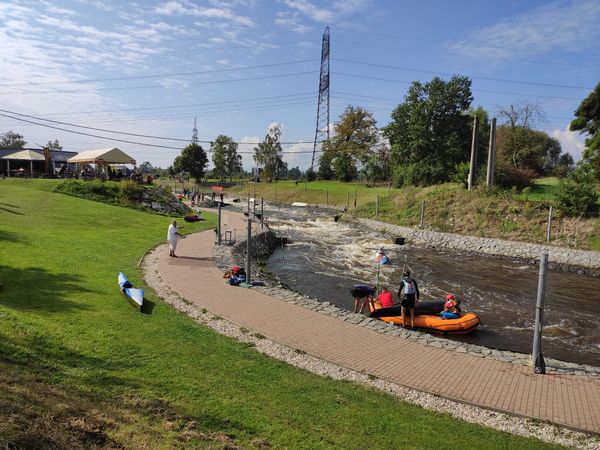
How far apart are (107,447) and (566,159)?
97107 millimetres

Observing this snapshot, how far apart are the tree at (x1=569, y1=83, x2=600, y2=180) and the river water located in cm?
2081

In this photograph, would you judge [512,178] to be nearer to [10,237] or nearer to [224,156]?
[10,237]

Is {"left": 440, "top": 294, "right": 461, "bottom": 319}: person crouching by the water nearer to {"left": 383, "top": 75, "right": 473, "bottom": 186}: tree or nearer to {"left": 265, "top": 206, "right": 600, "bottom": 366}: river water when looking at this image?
{"left": 265, "top": 206, "right": 600, "bottom": 366}: river water

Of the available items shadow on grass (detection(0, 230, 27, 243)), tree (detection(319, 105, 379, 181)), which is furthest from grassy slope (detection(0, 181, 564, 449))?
tree (detection(319, 105, 379, 181))

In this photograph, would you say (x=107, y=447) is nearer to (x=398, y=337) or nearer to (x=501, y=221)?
(x=398, y=337)

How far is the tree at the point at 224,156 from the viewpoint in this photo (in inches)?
3595

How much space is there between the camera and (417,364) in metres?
8.30

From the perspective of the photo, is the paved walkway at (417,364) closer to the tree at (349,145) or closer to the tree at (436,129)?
the tree at (436,129)

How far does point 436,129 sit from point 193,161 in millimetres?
53807

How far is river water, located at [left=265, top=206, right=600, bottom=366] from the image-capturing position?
38.8 feet

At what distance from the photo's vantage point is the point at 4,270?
11.2 meters

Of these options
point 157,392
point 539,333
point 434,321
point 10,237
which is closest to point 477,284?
point 434,321

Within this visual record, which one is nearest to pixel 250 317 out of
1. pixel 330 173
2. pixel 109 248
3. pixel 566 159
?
pixel 109 248

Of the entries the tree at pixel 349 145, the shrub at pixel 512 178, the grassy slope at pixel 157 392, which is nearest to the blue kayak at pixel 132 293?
the grassy slope at pixel 157 392
